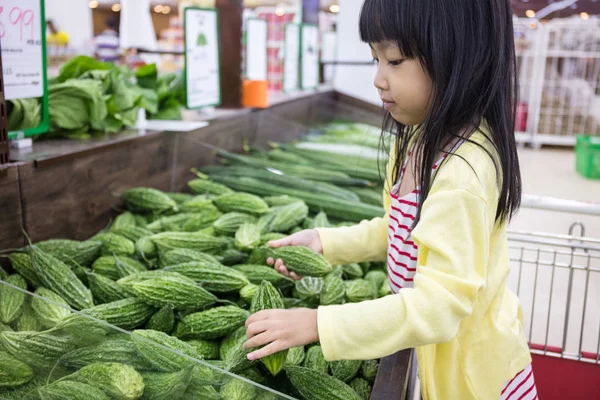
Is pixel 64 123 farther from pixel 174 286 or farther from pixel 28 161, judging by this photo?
pixel 174 286

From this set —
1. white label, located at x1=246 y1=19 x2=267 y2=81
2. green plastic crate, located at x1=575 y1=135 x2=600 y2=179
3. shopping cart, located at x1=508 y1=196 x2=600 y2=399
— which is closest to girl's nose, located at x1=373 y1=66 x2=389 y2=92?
shopping cart, located at x1=508 y1=196 x2=600 y2=399

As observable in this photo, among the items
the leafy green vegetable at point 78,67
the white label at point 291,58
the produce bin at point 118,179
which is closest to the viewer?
the produce bin at point 118,179

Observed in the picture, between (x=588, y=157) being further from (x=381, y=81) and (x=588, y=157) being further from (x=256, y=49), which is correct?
(x=381, y=81)

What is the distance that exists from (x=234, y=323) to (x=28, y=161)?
0.82 meters

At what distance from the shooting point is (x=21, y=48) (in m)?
1.78

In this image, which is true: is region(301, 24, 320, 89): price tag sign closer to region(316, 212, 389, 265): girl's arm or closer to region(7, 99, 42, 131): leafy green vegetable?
region(7, 99, 42, 131): leafy green vegetable

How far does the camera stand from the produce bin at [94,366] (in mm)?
973

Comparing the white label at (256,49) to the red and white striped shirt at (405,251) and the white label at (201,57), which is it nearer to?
the white label at (201,57)

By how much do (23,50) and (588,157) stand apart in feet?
20.0

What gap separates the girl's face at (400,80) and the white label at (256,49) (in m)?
2.82

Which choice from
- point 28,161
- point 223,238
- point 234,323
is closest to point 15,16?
point 28,161

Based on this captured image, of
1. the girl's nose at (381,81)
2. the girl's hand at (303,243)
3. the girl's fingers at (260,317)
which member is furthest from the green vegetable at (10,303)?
the girl's nose at (381,81)

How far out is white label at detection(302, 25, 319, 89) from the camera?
15.0ft

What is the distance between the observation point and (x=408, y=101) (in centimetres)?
109
